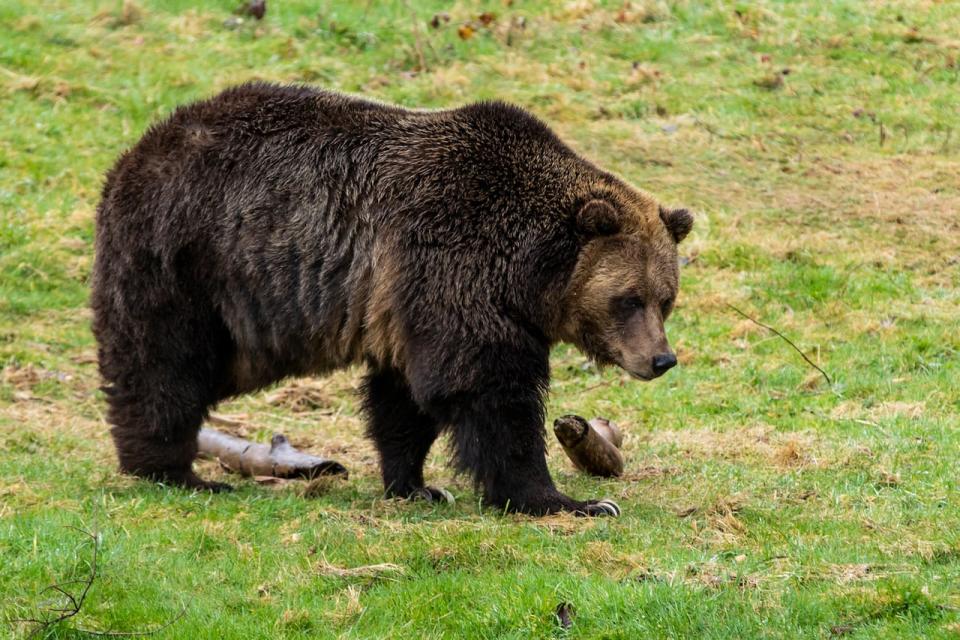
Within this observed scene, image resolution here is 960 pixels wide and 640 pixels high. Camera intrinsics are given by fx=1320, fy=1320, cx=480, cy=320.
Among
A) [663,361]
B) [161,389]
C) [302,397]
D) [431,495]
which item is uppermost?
[663,361]

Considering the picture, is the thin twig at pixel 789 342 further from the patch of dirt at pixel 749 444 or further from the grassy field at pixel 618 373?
the patch of dirt at pixel 749 444

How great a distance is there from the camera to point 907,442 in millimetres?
8805

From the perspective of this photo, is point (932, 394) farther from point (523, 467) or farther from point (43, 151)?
point (43, 151)

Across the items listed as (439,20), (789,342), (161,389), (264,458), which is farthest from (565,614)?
(439,20)

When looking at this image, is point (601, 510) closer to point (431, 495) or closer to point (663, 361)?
point (663, 361)

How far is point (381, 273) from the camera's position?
26.0 ft

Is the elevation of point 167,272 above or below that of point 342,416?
above

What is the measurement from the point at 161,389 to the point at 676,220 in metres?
3.43

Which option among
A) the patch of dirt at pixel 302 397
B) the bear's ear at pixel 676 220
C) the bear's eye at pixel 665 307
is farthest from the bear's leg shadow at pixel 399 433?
the patch of dirt at pixel 302 397

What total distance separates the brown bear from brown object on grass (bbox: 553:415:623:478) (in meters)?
0.56

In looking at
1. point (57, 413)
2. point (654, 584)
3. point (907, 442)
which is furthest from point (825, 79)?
point (654, 584)

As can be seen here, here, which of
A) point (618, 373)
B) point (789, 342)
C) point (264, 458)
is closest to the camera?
point (264, 458)

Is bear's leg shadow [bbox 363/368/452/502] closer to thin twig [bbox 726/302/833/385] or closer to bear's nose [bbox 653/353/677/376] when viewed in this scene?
bear's nose [bbox 653/353/677/376]

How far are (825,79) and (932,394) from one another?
27.5 feet
